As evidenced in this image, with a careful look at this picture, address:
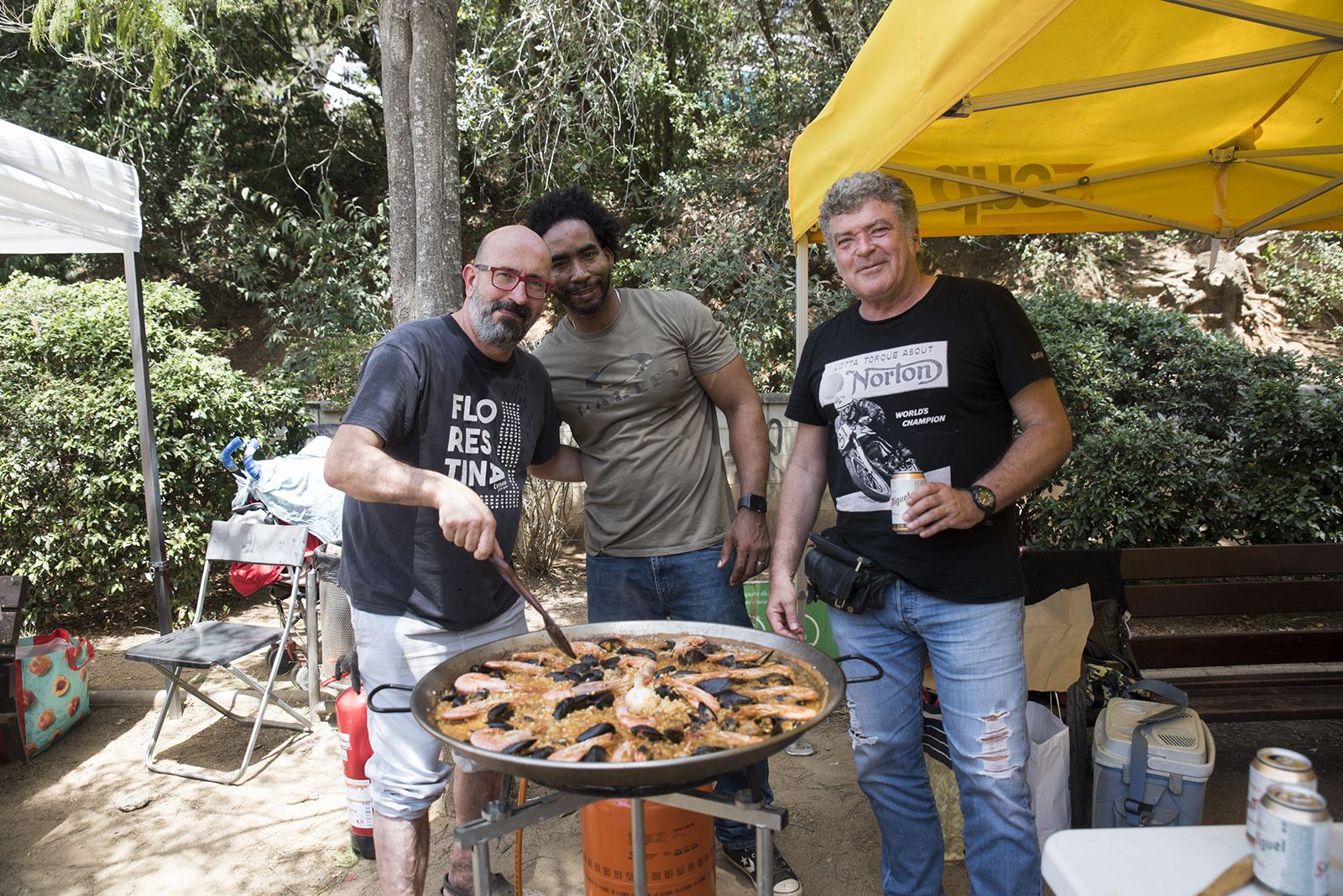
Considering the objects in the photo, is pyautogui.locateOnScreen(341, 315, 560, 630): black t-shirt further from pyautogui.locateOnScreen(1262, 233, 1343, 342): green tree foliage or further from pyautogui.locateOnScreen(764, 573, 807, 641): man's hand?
pyautogui.locateOnScreen(1262, 233, 1343, 342): green tree foliage

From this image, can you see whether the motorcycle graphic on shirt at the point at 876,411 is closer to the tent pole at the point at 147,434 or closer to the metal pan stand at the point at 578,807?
the metal pan stand at the point at 578,807

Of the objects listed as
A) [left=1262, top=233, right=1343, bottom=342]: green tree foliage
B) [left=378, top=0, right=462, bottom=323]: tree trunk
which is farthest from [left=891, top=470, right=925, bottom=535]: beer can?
[left=1262, top=233, right=1343, bottom=342]: green tree foliage

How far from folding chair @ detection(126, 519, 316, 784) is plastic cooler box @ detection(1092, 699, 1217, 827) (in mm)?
3583

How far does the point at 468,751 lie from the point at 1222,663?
3673 mm

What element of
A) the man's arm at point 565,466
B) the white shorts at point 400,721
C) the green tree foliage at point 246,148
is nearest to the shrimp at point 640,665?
the white shorts at point 400,721

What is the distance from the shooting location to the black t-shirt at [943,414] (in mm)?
2285

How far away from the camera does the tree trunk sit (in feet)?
17.7

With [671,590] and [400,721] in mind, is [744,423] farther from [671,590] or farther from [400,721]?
[400,721]

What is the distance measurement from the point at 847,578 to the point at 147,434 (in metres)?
4.09

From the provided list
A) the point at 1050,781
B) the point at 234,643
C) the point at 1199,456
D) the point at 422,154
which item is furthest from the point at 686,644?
the point at 1199,456

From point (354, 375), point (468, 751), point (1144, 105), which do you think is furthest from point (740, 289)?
point (468, 751)

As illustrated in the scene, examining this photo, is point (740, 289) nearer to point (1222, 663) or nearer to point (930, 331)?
point (1222, 663)

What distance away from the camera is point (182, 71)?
422 inches

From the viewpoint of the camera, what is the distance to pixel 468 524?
1.97 metres
